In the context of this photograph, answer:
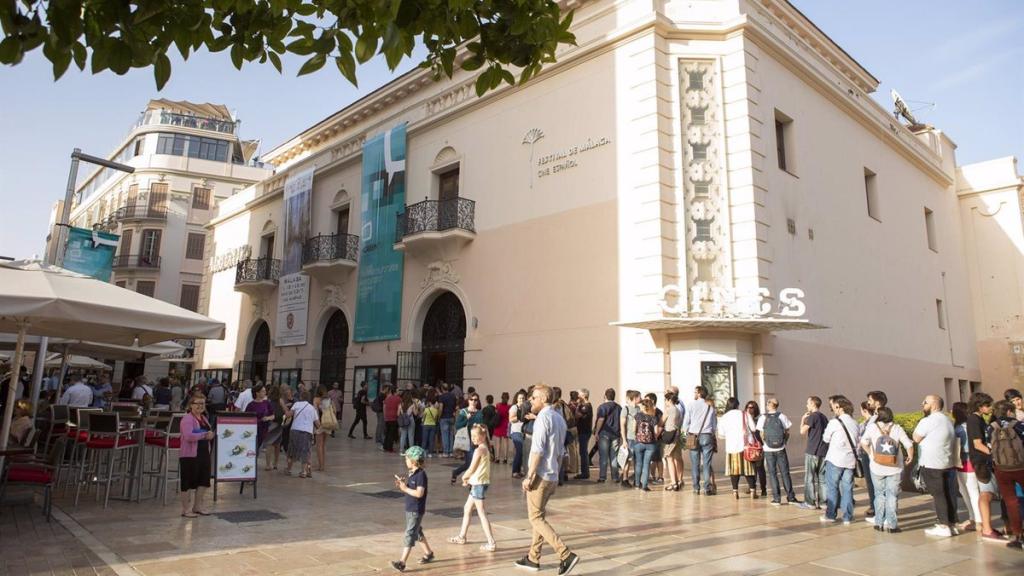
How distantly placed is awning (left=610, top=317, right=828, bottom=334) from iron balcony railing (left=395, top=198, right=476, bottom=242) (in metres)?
6.03

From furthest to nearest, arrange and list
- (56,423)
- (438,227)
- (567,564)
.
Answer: (438,227)
(56,423)
(567,564)

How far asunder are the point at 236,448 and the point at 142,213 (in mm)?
36420

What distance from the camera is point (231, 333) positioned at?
27812 millimetres

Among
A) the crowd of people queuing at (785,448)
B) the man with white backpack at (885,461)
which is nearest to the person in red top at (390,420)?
the crowd of people queuing at (785,448)

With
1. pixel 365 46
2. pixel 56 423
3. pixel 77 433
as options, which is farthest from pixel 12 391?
pixel 365 46

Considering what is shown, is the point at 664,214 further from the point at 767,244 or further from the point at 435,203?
the point at 435,203

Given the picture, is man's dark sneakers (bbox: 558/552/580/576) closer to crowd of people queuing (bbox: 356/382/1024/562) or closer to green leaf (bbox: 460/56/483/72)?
crowd of people queuing (bbox: 356/382/1024/562)

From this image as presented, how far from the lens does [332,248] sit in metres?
21.9

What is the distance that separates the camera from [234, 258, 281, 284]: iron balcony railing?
82.4 feet

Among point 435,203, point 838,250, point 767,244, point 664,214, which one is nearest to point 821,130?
point 838,250

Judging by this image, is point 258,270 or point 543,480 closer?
point 543,480

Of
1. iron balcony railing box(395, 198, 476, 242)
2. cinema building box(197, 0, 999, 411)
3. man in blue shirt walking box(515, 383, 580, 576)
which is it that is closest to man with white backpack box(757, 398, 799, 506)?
cinema building box(197, 0, 999, 411)

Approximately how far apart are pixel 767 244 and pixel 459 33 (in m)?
11.4

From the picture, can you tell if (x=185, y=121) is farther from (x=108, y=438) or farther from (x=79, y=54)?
(x=79, y=54)
